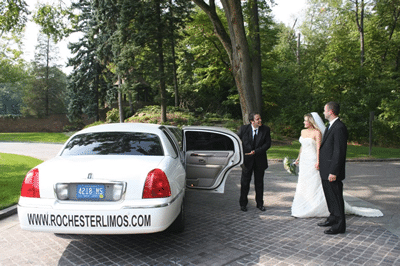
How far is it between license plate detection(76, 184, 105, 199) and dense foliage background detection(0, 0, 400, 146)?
15804mm

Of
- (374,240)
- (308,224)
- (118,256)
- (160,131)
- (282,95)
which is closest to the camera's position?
(118,256)

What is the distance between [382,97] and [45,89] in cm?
4671

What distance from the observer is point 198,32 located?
91.6ft

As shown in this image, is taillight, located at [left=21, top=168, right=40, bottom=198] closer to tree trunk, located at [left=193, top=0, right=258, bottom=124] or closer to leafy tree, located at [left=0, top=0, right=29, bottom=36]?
tree trunk, located at [left=193, top=0, right=258, bottom=124]

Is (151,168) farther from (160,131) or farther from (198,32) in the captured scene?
(198,32)

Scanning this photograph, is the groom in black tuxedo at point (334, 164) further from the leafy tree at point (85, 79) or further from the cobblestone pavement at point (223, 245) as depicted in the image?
the leafy tree at point (85, 79)

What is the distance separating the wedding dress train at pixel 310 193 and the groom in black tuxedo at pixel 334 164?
57cm

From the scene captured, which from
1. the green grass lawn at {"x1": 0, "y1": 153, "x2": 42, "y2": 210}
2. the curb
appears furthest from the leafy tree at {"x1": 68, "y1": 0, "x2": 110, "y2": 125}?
the curb

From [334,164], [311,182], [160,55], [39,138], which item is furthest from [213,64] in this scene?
[334,164]

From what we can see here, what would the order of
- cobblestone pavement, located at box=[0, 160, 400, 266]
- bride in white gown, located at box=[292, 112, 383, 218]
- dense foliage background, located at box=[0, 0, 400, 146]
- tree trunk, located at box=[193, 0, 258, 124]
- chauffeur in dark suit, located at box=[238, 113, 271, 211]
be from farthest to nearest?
dense foliage background, located at box=[0, 0, 400, 146], tree trunk, located at box=[193, 0, 258, 124], chauffeur in dark suit, located at box=[238, 113, 271, 211], bride in white gown, located at box=[292, 112, 383, 218], cobblestone pavement, located at box=[0, 160, 400, 266]

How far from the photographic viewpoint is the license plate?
3.95m

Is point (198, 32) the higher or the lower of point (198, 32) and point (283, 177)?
the higher

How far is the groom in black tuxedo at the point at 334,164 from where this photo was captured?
16.9ft

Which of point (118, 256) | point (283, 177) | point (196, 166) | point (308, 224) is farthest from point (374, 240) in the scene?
point (283, 177)
